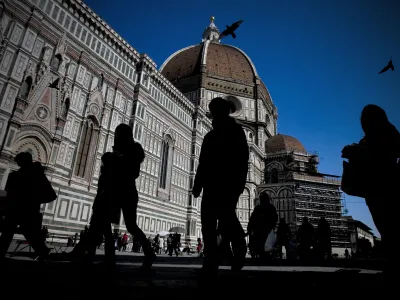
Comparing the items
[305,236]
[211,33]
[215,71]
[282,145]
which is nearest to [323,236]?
[305,236]

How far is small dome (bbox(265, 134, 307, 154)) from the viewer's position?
4831 cm

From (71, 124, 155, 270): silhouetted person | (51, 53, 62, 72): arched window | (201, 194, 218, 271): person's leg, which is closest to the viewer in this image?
(201, 194, 218, 271): person's leg

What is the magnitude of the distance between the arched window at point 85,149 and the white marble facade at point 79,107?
7cm

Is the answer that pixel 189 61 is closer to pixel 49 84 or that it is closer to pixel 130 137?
pixel 49 84

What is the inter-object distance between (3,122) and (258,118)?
3976cm

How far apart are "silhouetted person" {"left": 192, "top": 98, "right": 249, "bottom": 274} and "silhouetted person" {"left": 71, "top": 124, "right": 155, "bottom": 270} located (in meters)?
1.17

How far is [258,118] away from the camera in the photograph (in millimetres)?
46750

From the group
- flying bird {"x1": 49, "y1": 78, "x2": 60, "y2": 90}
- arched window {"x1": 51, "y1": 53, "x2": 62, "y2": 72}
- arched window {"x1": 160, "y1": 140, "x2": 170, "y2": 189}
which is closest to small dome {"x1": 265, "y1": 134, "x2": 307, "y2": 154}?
arched window {"x1": 160, "y1": 140, "x2": 170, "y2": 189}

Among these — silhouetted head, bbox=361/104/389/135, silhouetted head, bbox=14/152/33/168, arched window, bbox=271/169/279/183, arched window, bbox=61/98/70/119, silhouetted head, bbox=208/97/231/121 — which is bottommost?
silhouetted head, bbox=14/152/33/168

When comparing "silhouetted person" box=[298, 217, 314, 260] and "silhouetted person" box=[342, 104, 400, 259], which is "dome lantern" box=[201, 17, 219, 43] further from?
"silhouetted person" box=[342, 104, 400, 259]

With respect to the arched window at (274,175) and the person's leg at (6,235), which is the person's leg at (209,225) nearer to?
the person's leg at (6,235)

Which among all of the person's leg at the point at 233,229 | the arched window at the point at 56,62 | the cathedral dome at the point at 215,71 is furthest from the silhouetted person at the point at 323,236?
the cathedral dome at the point at 215,71

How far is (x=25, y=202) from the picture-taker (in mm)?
3896

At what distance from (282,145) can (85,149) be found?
38.6m
